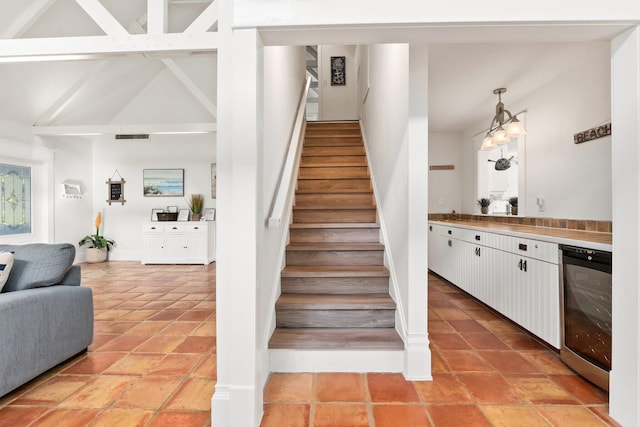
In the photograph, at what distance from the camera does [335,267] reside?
2.66 m

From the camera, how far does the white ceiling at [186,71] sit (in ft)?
4.91

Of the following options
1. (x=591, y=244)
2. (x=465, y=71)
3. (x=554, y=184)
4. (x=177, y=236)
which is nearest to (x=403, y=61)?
(x=465, y=71)

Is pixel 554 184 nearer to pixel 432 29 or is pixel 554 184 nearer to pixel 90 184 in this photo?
pixel 432 29

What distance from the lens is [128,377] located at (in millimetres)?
1918

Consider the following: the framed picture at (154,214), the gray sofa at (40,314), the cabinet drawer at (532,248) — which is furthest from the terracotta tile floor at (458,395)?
the framed picture at (154,214)

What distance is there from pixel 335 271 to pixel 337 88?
530cm

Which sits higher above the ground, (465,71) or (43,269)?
(465,71)

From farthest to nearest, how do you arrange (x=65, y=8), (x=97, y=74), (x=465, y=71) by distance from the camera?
(x=97, y=74) → (x=65, y=8) → (x=465, y=71)

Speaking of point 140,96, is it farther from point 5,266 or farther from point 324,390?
point 324,390

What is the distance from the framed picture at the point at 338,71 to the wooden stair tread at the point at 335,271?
5.20 meters

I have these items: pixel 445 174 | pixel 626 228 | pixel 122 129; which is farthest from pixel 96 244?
pixel 626 228

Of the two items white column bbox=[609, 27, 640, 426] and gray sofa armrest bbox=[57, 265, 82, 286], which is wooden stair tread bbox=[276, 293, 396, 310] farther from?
gray sofa armrest bbox=[57, 265, 82, 286]

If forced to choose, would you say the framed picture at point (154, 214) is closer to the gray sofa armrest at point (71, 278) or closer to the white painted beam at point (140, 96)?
the white painted beam at point (140, 96)

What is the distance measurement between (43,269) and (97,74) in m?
4.37
